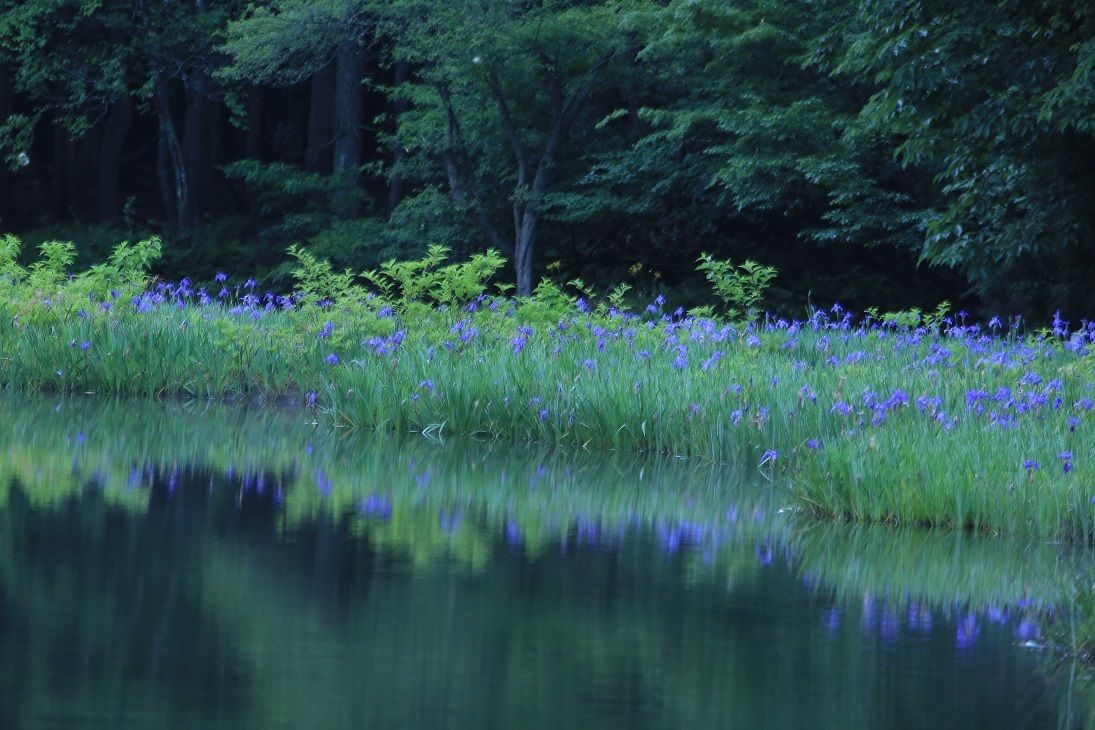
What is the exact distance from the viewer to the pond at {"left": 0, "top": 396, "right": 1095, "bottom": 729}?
3.82 metres

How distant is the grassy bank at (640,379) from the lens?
6.81 metres

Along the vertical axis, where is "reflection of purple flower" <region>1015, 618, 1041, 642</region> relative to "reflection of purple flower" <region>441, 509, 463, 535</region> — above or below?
above

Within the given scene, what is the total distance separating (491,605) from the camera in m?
4.89

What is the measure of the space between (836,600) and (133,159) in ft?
111

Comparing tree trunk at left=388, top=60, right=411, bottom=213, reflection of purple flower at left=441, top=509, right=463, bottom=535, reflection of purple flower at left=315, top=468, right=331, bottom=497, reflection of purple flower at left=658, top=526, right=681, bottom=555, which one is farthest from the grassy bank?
tree trunk at left=388, top=60, right=411, bottom=213

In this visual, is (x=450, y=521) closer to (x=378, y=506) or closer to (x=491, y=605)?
(x=378, y=506)

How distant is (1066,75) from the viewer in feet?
44.5

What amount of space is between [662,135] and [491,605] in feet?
52.7

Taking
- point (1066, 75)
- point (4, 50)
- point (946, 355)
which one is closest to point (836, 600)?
point (946, 355)

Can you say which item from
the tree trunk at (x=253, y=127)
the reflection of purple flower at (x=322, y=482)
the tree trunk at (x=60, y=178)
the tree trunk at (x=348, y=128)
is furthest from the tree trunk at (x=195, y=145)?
the reflection of purple flower at (x=322, y=482)

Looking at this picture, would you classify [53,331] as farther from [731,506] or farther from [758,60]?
[758,60]

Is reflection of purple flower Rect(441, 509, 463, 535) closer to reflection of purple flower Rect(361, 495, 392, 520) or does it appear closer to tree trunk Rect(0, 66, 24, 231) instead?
reflection of purple flower Rect(361, 495, 392, 520)

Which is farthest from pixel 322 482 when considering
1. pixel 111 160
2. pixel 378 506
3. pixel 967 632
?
pixel 111 160

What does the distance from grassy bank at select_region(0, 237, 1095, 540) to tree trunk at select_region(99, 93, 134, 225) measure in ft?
53.9
